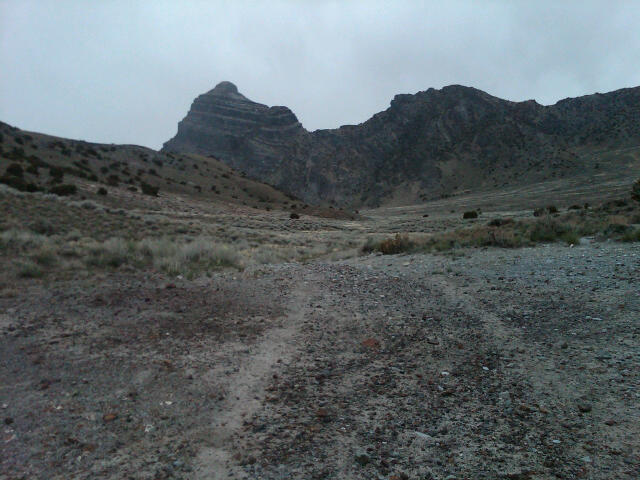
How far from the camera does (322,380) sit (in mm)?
5582

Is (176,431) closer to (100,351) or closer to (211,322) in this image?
(100,351)

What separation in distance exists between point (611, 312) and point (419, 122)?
440 feet

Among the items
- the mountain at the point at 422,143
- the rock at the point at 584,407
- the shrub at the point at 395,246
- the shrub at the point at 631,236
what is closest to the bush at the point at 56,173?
the shrub at the point at 395,246

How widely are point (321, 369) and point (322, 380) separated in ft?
1.17

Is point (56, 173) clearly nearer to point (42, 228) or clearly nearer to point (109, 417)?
point (42, 228)

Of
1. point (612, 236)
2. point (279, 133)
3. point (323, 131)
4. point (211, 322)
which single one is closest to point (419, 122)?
point (323, 131)

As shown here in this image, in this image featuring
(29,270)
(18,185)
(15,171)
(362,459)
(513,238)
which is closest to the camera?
(362,459)

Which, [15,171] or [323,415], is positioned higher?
[15,171]

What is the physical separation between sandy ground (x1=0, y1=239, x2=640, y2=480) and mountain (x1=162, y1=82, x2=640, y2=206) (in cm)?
9857

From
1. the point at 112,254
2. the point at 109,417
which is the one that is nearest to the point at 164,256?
the point at 112,254

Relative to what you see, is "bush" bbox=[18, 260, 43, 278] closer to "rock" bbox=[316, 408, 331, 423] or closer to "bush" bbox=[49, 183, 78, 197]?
"rock" bbox=[316, 408, 331, 423]

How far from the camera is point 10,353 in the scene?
6094mm

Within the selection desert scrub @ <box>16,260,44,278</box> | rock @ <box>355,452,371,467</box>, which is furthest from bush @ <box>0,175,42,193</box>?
rock @ <box>355,452,371,467</box>

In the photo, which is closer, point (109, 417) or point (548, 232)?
point (109, 417)
